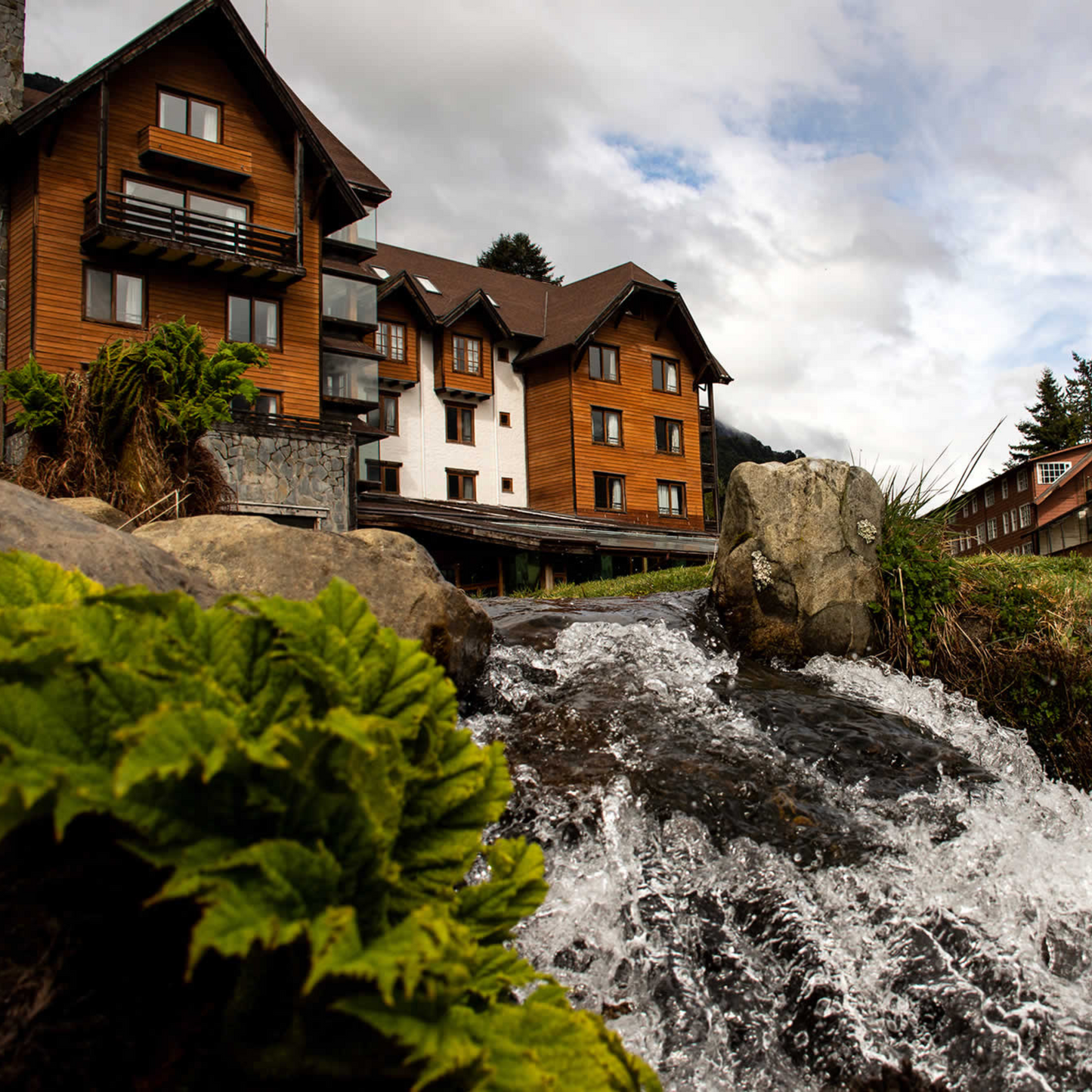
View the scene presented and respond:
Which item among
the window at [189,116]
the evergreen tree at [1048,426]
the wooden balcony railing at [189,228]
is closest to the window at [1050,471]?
the evergreen tree at [1048,426]

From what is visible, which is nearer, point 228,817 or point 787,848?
point 228,817

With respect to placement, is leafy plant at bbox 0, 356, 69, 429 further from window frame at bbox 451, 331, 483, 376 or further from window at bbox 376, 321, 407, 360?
window frame at bbox 451, 331, 483, 376

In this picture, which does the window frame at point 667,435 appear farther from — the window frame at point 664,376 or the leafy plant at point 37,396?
the leafy plant at point 37,396

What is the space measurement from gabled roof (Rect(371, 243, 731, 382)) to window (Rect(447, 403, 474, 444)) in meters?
3.28

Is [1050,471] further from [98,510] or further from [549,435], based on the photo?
[98,510]

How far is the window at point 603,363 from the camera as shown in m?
38.0

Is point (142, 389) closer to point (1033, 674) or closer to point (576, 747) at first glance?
point (576, 747)

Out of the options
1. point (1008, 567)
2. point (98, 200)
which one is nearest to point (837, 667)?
point (1008, 567)

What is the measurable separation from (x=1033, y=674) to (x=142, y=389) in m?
8.60

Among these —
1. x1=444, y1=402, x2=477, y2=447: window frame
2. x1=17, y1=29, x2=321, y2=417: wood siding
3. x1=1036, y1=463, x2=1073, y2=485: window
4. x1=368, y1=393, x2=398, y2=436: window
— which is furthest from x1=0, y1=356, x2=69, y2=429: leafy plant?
x1=1036, y1=463, x2=1073, y2=485: window

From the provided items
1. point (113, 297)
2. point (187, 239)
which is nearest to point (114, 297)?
point (113, 297)

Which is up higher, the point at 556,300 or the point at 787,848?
the point at 556,300

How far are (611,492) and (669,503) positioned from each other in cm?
325

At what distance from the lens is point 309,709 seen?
203 centimetres
